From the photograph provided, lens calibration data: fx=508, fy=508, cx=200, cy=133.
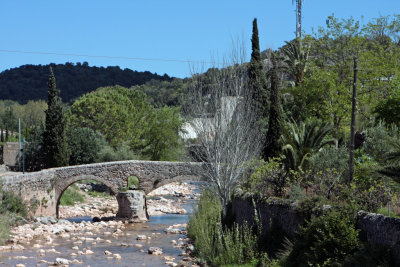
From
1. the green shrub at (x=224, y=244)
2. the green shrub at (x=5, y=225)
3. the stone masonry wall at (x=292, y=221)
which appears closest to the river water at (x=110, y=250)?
the green shrub at (x=5, y=225)

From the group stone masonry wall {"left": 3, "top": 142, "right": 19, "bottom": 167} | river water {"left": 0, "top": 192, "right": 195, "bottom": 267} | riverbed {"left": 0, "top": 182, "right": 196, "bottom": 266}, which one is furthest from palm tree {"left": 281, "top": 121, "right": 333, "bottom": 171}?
stone masonry wall {"left": 3, "top": 142, "right": 19, "bottom": 167}

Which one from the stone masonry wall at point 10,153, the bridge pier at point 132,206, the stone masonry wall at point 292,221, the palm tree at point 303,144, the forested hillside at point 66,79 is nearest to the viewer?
the stone masonry wall at point 292,221

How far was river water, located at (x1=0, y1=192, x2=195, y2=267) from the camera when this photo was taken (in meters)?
19.0

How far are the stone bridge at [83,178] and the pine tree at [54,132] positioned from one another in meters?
4.50

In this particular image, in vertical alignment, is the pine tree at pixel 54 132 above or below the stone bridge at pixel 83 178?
above

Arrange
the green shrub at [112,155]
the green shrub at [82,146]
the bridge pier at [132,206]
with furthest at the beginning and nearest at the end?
the green shrub at [112,155]
the green shrub at [82,146]
the bridge pier at [132,206]

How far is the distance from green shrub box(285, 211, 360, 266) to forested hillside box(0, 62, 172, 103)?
108 metres

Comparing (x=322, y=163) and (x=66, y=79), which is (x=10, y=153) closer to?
(x=322, y=163)

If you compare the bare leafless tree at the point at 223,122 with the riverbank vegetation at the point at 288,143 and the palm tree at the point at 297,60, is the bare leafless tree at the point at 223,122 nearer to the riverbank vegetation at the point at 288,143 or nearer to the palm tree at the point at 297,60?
the riverbank vegetation at the point at 288,143

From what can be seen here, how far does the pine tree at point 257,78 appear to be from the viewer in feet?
106

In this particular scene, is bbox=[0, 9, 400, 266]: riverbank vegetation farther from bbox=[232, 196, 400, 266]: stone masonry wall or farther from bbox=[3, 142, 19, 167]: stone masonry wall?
bbox=[3, 142, 19, 167]: stone masonry wall

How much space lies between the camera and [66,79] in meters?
122

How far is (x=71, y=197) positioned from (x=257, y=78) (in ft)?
54.2

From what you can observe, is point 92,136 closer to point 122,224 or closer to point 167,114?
point 167,114
